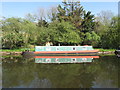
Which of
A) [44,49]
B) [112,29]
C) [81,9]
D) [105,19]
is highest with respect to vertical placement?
[81,9]

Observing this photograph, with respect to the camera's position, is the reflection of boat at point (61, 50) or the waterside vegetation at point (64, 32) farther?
the waterside vegetation at point (64, 32)

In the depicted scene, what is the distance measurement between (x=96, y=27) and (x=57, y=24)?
1343cm

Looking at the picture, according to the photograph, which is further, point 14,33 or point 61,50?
point 14,33

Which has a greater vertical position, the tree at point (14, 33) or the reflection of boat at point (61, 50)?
the tree at point (14, 33)

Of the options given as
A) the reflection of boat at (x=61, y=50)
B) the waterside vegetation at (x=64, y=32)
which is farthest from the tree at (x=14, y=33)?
the reflection of boat at (x=61, y=50)

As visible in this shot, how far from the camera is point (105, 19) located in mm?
43438

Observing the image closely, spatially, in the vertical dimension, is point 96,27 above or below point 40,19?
below

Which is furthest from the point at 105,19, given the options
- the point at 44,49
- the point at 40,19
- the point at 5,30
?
the point at 5,30

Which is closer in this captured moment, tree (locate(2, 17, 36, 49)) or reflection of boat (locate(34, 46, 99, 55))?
reflection of boat (locate(34, 46, 99, 55))

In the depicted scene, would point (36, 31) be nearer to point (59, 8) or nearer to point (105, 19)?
point (59, 8)

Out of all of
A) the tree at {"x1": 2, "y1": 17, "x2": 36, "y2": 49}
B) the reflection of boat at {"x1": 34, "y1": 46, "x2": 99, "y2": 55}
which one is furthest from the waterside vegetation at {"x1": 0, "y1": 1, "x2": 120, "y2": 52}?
the reflection of boat at {"x1": 34, "y1": 46, "x2": 99, "y2": 55}

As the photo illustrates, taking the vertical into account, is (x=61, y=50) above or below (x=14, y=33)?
below

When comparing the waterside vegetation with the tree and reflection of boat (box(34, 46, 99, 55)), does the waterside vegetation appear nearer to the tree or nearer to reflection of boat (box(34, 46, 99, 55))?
the tree

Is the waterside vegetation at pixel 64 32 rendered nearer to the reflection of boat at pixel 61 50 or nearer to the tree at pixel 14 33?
the tree at pixel 14 33
